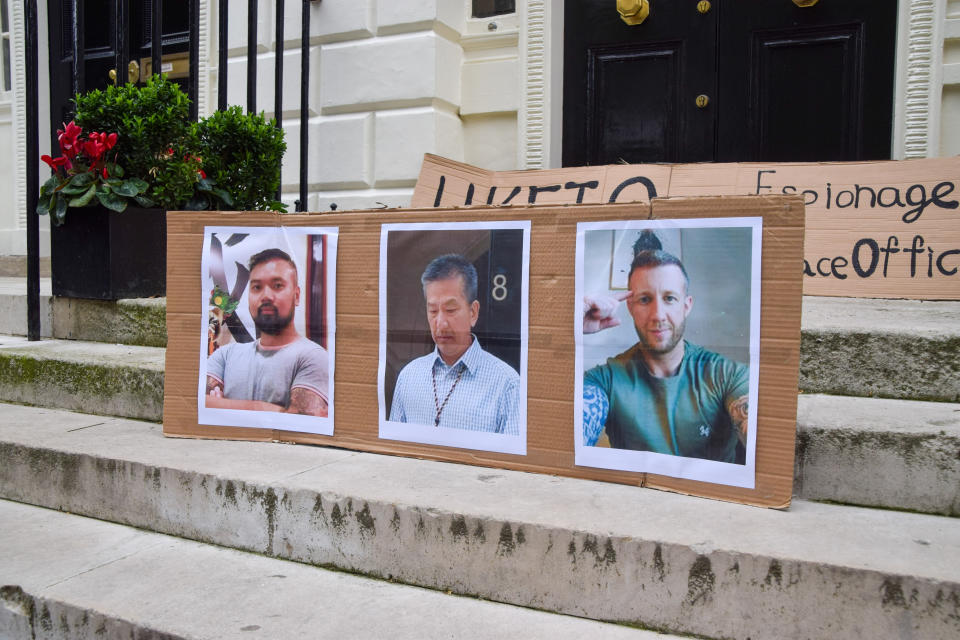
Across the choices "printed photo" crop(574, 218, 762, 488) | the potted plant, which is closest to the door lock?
the potted plant

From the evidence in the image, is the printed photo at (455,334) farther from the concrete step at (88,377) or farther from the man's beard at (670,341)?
the concrete step at (88,377)

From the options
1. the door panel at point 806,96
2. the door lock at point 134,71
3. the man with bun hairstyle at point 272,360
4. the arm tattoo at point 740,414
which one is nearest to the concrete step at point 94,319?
the man with bun hairstyle at point 272,360

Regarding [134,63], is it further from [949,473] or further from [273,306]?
[949,473]

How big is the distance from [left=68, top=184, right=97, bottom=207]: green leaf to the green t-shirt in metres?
2.53

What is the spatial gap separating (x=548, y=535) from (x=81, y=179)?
112 inches

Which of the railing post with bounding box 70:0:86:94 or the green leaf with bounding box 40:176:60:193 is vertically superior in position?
the railing post with bounding box 70:0:86:94

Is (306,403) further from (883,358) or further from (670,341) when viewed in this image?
(883,358)

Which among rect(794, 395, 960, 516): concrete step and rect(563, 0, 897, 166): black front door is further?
rect(563, 0, 897, 166): black front door

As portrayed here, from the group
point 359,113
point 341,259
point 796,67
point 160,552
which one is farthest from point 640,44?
point 160,552

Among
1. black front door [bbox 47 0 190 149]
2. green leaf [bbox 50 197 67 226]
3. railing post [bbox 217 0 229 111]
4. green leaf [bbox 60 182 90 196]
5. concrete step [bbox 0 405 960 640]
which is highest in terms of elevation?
black front door [bbox 47 0 190 149]

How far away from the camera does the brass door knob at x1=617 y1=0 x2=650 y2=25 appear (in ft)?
15.7

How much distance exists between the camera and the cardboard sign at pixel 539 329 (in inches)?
73.2

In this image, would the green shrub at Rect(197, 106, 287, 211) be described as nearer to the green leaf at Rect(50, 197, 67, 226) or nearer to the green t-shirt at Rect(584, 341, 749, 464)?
the green leaf at Rect(50, 197, 67, 226)

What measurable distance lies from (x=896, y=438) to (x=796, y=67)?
324 cm
